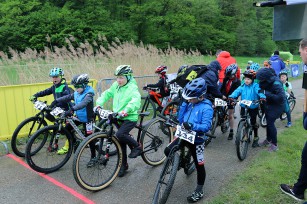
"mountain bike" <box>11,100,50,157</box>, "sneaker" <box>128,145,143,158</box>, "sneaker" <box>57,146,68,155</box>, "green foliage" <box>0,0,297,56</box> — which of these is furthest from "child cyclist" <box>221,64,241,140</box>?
"green foliage" <box>0,0,297,56</box>

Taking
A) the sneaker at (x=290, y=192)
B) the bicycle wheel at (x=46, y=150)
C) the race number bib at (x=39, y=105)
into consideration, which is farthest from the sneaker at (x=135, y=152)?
the sneaker at (x=290, y=192)

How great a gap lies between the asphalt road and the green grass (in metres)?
0.18

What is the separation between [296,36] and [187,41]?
3647cm

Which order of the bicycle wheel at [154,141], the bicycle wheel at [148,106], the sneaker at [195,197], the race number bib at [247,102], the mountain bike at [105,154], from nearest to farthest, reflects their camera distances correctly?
the sneaker at [195,197], the mountain bike at [105,154], the bicycle wheel at [154,141], the race number bib at [247,102], the bicycle wheel at [148,106]

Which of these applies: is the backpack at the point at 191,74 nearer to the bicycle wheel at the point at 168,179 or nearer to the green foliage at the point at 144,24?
the bicycle wheel at the point at 168,179

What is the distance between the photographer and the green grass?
4.09 meters

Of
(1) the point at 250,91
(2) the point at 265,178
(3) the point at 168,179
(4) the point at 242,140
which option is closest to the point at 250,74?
(1) the point at 250,91

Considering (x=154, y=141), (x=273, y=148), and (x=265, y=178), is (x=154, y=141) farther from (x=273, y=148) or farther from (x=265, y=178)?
(x=273, y=148)

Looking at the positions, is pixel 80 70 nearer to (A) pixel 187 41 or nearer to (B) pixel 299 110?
(B) pixel 299 110

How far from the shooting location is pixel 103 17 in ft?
107

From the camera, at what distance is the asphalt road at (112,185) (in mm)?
4211

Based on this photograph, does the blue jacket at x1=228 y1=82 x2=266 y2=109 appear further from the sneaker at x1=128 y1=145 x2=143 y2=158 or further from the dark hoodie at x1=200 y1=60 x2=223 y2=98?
the sneaker at x1=128 y1=145 x2=143 y2=158

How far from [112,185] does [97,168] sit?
363mm

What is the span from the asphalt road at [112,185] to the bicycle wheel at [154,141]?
18 cm
